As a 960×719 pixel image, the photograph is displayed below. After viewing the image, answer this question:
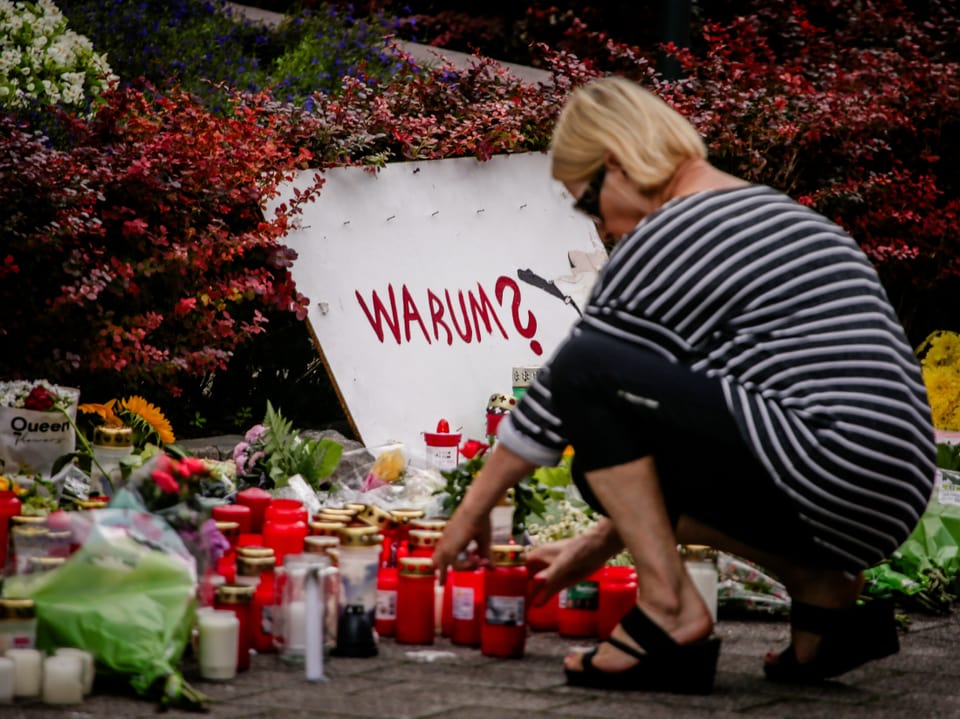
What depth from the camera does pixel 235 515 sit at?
3.44m

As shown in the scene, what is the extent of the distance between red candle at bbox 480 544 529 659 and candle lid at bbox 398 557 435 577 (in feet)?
0.46

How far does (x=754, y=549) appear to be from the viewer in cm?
287

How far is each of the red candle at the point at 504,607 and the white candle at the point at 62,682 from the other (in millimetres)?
895

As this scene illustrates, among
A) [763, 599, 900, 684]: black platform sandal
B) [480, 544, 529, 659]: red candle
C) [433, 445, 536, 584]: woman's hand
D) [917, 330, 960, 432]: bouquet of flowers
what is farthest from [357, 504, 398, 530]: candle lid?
[917, 330, 960, 432]: bouquet of flowers

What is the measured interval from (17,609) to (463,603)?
971mm

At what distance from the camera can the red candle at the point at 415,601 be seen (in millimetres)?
3148

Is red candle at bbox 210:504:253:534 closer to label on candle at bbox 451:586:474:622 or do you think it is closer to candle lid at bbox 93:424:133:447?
candle lid at bbox 93:424:133:447

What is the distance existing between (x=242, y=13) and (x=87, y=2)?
162 cm

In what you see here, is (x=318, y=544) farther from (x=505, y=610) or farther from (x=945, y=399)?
(x=945, y=399)

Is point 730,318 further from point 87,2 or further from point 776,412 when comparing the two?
point 87,2

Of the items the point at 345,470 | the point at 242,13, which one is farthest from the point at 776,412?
the point at 242,13

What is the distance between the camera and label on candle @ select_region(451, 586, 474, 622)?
3.17m

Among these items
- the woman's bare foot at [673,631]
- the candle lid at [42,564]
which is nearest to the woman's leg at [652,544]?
the woman's bare foot at [673,631]

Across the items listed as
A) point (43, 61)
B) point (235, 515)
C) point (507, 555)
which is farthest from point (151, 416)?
point (43, 61)
